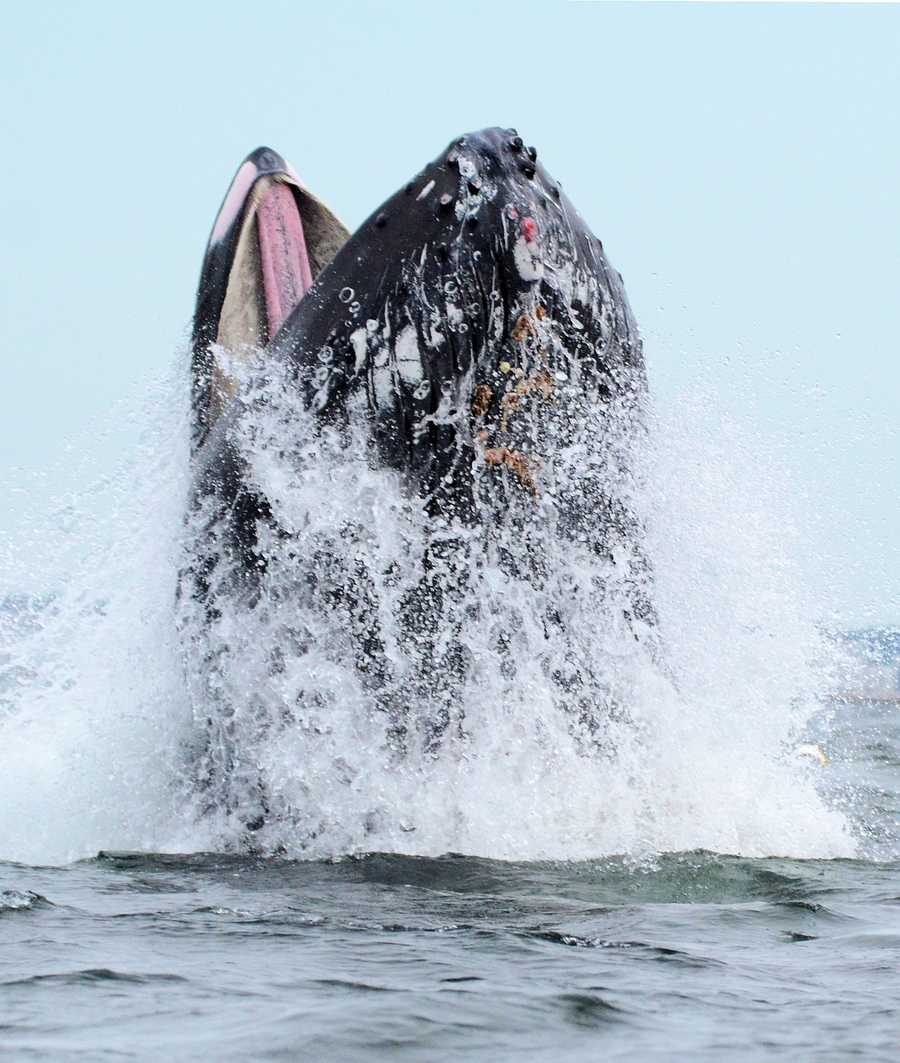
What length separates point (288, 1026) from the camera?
396 cm

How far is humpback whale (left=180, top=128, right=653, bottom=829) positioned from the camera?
6.55 m

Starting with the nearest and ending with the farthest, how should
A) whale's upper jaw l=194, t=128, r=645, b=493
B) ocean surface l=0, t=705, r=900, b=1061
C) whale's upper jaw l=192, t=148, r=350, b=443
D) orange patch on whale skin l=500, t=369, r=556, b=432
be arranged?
1. ocean surface l=0, t=705, r=900, b=1061
2. whale's upper jaw l=194, t=128, r=645, b=493
3. orange patch on whale skin l=500, t=369, r=556, b=432
4. whale's upper jaw l=192, t=148, r=350, b=443

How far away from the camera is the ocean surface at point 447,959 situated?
3.91m

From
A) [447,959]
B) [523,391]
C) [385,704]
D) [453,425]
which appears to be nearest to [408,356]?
[453,425]

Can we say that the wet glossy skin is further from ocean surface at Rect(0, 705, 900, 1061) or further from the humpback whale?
ocean surface at Rect(0, 705, 900, 1061)

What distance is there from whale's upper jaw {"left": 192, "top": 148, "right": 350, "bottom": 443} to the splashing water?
34 cm

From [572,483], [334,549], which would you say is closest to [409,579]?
[334,549]

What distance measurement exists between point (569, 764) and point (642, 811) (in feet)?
1.28

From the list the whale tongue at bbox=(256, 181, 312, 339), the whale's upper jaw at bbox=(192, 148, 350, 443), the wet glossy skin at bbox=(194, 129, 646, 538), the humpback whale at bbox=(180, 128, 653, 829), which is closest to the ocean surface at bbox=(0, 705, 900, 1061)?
the humpback whale at bbox=(180, 128, 653, 829)

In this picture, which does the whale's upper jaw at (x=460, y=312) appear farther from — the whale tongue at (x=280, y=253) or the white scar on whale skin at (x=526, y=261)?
the whale tongue at (x=280, y=253)

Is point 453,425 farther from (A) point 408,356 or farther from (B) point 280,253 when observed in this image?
(B) point 280,253

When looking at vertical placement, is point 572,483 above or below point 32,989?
above

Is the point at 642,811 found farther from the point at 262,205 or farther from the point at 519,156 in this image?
the point at 262,205

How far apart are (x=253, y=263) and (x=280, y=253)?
5.4 inches
